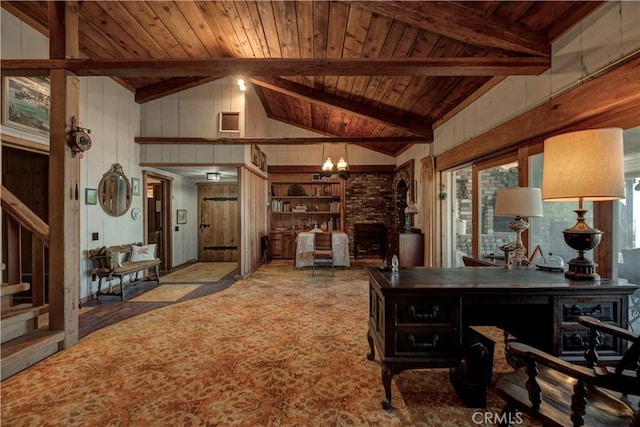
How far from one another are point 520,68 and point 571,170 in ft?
4.57

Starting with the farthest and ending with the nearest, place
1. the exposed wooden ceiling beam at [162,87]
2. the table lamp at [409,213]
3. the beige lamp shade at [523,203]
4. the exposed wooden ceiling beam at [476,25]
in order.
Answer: the table lamp at [409,213], the exposed wooden ceiling beam at [162,87], the exposed wooden ceiling beam at [476,25], the beige lamp shade at [523,203]

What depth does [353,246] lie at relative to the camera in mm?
7934

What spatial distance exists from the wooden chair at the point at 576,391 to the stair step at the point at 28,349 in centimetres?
338

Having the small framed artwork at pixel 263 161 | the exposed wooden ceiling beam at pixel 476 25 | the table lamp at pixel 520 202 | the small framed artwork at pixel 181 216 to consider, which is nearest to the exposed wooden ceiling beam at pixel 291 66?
the exposed wooden ceiling beam at pixel 476 25

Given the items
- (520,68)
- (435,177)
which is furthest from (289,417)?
(435,177)

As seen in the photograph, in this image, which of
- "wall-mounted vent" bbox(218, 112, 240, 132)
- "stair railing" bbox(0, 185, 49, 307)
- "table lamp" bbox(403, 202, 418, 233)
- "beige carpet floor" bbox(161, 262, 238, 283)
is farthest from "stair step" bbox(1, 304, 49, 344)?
"table lamp" bbox(403, 202, 418, 233)

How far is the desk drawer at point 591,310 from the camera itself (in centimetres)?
165

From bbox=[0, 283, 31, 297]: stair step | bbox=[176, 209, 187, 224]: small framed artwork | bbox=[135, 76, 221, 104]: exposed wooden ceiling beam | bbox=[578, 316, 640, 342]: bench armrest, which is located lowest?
bbox=[0, 283, 31, 297]: stair step

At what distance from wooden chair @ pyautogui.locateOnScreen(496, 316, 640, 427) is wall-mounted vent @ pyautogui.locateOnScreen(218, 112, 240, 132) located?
5.35 m

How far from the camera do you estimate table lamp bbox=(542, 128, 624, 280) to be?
155cm

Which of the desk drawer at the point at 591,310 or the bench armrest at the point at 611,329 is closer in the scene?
the bench armrest at the point at 611,329

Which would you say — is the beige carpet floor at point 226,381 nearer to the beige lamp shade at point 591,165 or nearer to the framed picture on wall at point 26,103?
the beige lamp shade at point 591,165

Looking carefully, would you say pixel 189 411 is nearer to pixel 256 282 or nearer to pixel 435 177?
pixel 256 282

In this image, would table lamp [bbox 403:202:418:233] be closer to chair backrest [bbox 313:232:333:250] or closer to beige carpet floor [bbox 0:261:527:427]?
chair backrest [bbox 313:232:333:250]
